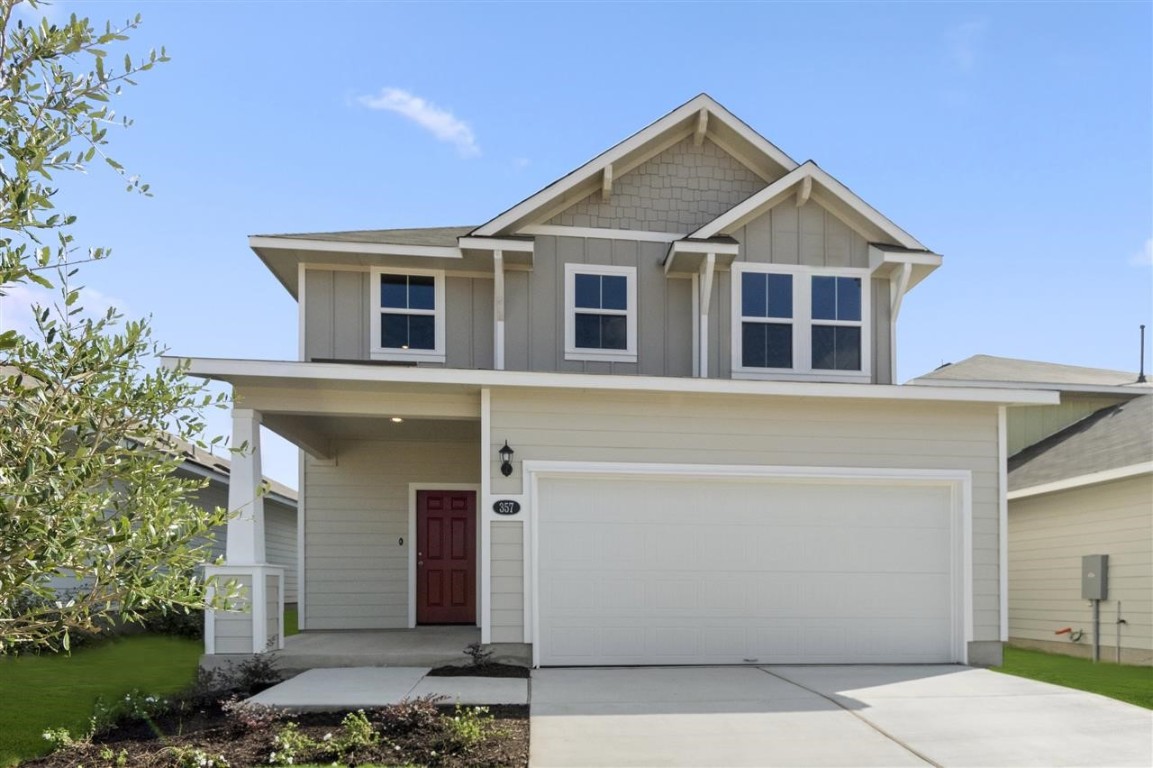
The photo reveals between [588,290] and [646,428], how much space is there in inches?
114

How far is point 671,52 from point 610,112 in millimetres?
1693

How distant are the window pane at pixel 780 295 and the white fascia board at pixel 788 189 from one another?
946 millimetres

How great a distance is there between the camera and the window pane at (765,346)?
1153 centimetres

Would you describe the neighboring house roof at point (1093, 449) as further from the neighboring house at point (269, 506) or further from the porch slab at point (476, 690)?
the neighboring house at point (269, 506)

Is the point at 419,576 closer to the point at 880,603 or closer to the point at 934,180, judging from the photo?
the point at 880,603

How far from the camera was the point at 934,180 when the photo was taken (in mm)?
11844

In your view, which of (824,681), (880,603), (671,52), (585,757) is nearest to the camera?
(585,757)

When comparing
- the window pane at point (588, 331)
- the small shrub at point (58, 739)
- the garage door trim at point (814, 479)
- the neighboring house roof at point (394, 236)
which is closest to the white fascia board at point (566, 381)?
the garage door trim at point (814, 479)

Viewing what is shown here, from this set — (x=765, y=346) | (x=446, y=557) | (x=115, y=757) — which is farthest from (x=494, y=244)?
(x=115, y=757)

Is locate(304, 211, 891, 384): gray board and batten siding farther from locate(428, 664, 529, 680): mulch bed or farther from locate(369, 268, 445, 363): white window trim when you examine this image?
locate(428, 664, 529, 680): mulch bed

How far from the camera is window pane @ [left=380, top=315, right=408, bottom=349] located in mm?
11789

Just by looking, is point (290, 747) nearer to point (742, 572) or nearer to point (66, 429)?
point (66, 429)

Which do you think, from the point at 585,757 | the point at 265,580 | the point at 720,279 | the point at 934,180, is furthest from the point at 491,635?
the point at 934,180

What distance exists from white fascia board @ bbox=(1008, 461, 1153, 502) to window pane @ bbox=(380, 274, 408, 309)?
1033 cm
